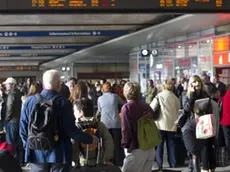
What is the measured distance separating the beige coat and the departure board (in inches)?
62.3

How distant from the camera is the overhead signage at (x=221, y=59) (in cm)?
1516

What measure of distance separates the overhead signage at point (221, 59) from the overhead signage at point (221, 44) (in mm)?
172

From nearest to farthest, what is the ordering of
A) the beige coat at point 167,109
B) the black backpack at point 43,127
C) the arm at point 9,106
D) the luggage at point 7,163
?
the luggage at point 7,163, the black backpack at point 43,127, the beige coat at point 167,109, the arm at point 9,106

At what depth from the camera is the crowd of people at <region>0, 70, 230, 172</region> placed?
4379 mm

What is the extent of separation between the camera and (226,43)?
15219mm

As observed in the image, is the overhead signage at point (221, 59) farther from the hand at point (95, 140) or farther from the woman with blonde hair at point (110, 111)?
the hand at point (95, 140)

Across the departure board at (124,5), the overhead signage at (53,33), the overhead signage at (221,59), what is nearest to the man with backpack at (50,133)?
the departure board at (124,5)

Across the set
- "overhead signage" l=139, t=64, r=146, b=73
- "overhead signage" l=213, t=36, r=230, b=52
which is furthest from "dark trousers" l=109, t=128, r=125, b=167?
"overhead signage" l=139, t=64, r=146, b=73

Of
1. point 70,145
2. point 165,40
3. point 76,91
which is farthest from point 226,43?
point 70,145

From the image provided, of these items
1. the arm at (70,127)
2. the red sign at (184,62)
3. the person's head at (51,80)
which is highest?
the red sign at (184,62)

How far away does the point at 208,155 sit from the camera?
6996mm

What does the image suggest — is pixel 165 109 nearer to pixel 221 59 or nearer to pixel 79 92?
pixel 79 92

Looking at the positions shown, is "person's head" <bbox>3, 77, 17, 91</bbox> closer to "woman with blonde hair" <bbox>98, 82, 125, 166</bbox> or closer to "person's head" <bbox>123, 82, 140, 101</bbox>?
"woman with blonde hair" <bbox>98, 82, 125, 166</bbox>

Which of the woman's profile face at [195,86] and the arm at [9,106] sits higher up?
the woman's profile face at [195,86]
